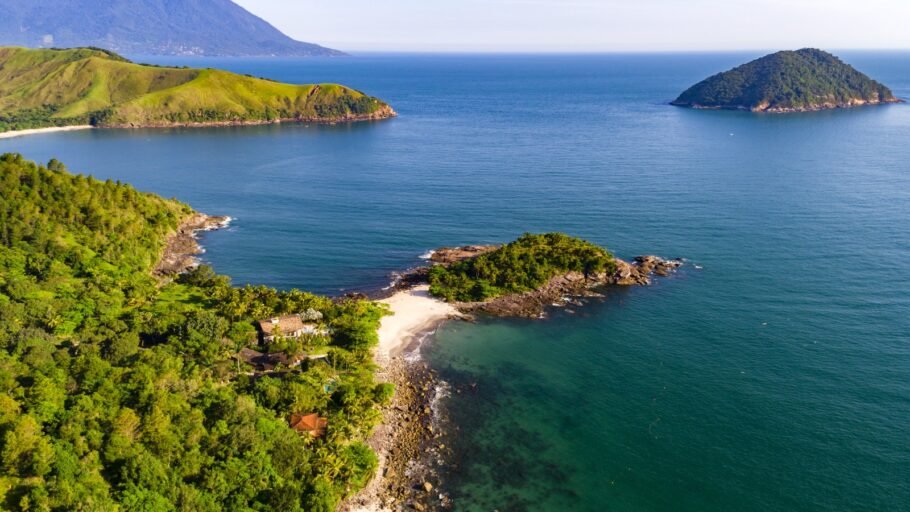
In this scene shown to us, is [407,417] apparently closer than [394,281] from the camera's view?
Yes

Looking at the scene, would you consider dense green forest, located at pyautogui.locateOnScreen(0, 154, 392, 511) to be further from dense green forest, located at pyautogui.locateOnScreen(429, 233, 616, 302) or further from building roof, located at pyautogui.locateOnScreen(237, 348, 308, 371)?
dense green forest, located at pyautogui.locateOnScreen(429, 233, 616, 302)

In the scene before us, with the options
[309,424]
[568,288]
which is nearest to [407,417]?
[309,424]

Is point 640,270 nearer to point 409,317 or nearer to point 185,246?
point 409,317

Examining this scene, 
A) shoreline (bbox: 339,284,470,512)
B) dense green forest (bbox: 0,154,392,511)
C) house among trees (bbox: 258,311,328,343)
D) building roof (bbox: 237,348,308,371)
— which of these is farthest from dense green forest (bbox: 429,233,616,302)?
building roof (bbox: 237,348,308,371)

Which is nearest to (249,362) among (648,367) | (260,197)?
(648,367)

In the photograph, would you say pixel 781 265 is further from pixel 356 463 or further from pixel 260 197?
pixel 260 197
